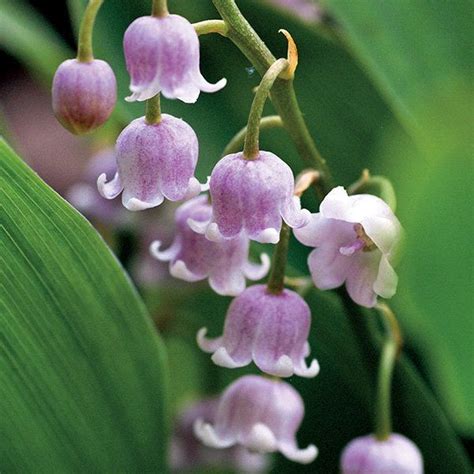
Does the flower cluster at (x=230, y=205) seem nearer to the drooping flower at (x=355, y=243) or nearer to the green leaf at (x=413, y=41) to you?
the drooping flower at (x=355, y=243)

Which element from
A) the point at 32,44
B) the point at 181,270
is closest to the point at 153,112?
the point at 181,270

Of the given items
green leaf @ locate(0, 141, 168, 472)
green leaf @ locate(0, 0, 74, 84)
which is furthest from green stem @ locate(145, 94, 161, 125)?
green leaf @ locate(0, 0, 74, 84)

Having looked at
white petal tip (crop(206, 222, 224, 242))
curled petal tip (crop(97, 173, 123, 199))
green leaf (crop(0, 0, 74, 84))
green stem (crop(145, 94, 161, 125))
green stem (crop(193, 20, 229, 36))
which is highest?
green leaf (crop(0, 0, 74, 84))

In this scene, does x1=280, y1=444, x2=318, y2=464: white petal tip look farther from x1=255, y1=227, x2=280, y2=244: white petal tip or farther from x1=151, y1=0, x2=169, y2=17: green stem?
x1=151, y1=0, x2=169, y2=17: green stem

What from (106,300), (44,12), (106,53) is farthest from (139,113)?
(44,12)

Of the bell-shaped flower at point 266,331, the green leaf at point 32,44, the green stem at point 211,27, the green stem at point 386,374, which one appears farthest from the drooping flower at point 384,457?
the green leaf at point 32,44
